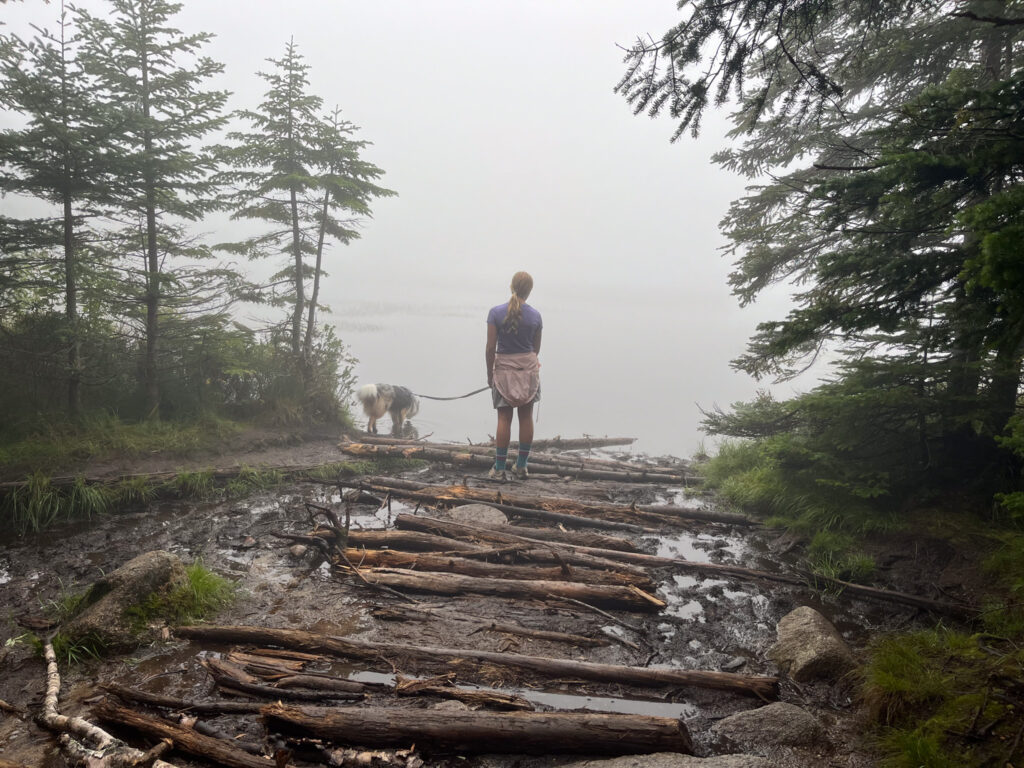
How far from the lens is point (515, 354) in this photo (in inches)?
330

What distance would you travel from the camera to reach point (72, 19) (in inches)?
340

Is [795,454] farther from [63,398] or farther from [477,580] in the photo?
[63,398]

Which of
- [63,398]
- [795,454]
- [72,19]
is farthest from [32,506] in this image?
[795,454]

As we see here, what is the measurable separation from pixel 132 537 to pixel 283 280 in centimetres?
835

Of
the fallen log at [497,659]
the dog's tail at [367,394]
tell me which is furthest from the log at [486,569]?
the dog's tail at [367,394]

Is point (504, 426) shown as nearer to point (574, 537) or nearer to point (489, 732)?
point (574, 537)

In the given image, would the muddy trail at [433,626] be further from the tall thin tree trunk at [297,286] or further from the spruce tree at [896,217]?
the tall thin tree trunk at [297,286]

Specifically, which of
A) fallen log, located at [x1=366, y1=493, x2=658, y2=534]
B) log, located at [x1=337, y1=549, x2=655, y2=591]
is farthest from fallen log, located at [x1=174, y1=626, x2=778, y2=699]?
fallen log, located at [x1=366, y1=493, x2=658, y2=534]

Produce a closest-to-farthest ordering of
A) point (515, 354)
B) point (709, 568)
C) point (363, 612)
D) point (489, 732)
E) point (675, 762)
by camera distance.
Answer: point (675, 762) < point (489, 732) < point (363, 612) < point (709, 568) < point (515, 354)

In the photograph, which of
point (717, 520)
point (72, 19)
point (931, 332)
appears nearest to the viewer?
point (931, 332)

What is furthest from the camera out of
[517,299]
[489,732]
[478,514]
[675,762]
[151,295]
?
[151,295]

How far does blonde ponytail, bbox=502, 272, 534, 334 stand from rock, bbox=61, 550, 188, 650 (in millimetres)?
5267

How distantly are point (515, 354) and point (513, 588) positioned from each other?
4.21m

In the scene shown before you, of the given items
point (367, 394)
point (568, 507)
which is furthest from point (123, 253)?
point (568, 507)
